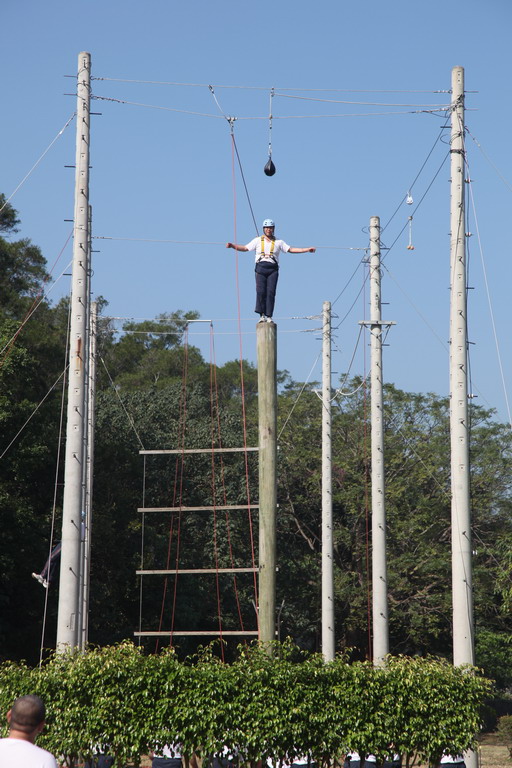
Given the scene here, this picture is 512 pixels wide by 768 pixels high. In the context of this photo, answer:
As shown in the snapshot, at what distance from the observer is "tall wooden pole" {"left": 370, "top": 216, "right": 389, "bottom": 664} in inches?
864

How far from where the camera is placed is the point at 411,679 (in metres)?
12.1

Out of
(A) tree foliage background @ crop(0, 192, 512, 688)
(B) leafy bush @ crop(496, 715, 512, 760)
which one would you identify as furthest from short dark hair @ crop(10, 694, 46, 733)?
(A) tree foliage background @ crop(0, 192, 512, 688)

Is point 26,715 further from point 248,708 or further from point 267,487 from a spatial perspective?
point 267,487

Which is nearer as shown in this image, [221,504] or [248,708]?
[248,708]

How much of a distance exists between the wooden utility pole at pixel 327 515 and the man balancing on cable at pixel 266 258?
49.4 feet

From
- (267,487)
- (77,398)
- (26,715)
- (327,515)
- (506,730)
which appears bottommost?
(506,730)

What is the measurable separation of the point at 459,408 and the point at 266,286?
15.1ft

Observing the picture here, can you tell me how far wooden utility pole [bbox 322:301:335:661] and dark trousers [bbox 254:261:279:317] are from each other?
15.1m

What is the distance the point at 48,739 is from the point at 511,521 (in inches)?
1318

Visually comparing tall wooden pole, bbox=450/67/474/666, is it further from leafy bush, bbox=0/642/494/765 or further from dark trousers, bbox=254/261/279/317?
dark trousers, bbox=254/261/279/317

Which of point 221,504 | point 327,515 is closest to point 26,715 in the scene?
point 327,515

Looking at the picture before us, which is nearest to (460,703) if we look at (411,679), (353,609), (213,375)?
(411,679)

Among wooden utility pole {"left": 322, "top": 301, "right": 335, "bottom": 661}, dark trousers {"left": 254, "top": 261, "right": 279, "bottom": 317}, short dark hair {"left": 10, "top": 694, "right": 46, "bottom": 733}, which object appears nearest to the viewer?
short dark hair {"left": 10, "top": 694, "right": 46, "bottom": 733}

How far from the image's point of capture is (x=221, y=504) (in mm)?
41531
